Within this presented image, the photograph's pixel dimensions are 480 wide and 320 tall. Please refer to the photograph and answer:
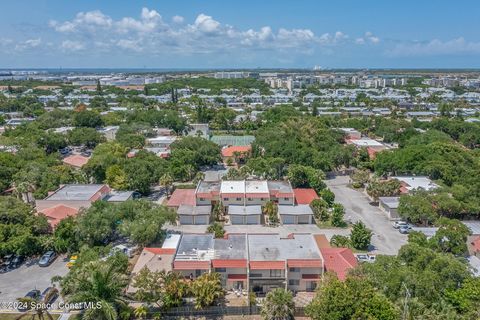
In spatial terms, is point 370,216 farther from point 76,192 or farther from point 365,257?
point 76,192

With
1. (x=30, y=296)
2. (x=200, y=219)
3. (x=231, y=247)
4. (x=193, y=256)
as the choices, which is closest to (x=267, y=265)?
(x=231, y=247)

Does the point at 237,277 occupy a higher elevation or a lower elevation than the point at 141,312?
higher

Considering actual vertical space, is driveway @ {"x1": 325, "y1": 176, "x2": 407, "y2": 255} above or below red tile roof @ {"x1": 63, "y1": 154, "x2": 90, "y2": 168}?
below

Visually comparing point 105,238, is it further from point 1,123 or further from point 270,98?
point 270,98

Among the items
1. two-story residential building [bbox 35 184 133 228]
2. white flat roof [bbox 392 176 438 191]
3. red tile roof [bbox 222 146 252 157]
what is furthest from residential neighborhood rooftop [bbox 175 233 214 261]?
red tile roof [bbox 222 146 252 157]

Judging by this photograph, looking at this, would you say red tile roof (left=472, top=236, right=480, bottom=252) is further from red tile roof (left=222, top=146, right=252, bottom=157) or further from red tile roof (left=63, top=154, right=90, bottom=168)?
red tile roof (left=63, top=154, right=90, bottom=168)

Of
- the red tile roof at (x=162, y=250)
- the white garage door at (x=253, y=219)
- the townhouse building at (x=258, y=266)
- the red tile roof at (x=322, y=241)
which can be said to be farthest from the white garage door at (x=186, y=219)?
the red tile roof at (x=322, y=241)

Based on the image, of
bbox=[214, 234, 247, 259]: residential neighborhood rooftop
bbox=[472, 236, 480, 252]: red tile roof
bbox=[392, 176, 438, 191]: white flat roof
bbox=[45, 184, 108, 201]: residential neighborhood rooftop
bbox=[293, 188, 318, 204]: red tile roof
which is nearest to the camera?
bbox=[214, 234, 247, 259]: residential neighborhood rooftop
